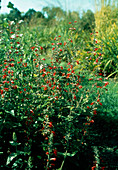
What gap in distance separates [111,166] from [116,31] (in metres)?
4.15

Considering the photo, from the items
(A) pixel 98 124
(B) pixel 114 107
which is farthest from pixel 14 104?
(B) pixel 114 107

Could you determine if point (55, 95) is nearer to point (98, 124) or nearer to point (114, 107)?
point (98, 124)

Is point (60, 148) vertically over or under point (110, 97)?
under

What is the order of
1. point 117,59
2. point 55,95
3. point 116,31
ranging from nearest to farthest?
point 55,95 < point 117,59 < point 116,31

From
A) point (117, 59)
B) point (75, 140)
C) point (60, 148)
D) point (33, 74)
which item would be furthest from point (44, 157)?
point (117, 59)

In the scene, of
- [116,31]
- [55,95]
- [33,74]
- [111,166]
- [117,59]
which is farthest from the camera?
[116,31]

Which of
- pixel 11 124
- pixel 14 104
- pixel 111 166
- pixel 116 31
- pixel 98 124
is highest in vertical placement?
pixel 116 31

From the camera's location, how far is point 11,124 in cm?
216

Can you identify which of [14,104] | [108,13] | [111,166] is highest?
[108,13]

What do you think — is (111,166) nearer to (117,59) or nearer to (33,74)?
(33,74)

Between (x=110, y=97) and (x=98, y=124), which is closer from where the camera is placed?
(x=98, y=124)

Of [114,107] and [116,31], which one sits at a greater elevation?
[116,31]

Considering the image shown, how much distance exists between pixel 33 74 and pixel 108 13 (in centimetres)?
517

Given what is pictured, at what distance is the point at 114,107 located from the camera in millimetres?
3225
